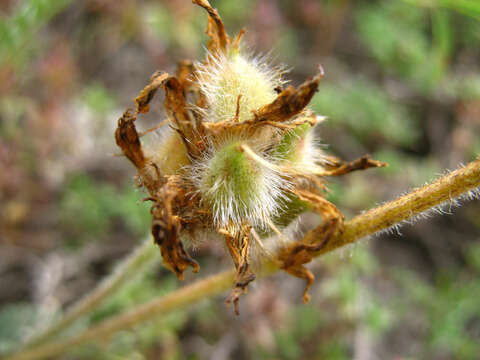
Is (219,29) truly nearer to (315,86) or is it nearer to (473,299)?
(315,86)

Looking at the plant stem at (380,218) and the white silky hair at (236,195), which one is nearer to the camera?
the plant stem at (380,218)

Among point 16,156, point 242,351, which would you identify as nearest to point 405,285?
point 242,351

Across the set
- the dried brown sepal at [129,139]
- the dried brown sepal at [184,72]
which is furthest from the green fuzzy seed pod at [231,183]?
the dried brown sepal at [184,72]

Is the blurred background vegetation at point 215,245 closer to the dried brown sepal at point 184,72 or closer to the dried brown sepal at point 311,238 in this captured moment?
the dried brown sepal at point 311,238

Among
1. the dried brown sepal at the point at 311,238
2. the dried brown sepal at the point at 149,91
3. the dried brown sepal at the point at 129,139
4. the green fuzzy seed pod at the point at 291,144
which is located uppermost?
the dried brown sepal at the point at 149,91

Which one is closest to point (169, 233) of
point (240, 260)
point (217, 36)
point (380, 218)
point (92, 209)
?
point (240, 260)

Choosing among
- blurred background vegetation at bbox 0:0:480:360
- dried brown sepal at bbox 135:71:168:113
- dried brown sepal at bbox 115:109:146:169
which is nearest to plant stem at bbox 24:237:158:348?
blurred background vegetation at bbox 0:0:480:360

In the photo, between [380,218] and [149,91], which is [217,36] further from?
[380,218]

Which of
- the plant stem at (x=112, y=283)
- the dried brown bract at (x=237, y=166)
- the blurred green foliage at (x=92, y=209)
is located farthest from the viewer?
the blurred green foliage at (x=92, y=209)
